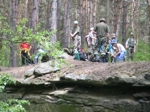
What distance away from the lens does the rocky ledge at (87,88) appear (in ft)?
25.9

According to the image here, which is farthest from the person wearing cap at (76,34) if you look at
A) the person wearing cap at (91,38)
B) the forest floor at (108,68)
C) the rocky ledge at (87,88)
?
the rocky ledge at (87,88)

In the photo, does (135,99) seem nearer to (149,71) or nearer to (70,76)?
(149,71)

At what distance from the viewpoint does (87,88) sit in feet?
29.7

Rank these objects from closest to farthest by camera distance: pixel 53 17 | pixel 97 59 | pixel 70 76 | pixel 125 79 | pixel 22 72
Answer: pixel 125 79 < pixel 70 76 < pixel 22 72 < pixel 97 59 < pixel 53 17

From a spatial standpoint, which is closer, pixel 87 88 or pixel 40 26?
pixel 40 26

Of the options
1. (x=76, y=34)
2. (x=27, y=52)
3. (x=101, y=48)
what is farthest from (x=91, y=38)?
(x=27, y=52)

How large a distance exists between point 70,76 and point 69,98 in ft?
2.20

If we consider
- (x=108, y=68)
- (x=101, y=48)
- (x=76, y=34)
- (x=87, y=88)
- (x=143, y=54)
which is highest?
(x=76, y=34)

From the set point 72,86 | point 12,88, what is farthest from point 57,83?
point 12,88

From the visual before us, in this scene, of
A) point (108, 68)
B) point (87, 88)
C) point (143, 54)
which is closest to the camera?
point (87, 88)

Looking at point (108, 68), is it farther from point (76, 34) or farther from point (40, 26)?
point (76, 34)

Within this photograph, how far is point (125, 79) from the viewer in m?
7.89

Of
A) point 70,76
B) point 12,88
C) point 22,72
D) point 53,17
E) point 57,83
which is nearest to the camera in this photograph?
point 70,76

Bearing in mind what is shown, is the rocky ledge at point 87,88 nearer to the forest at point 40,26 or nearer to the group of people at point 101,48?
the forest at point 40,26
